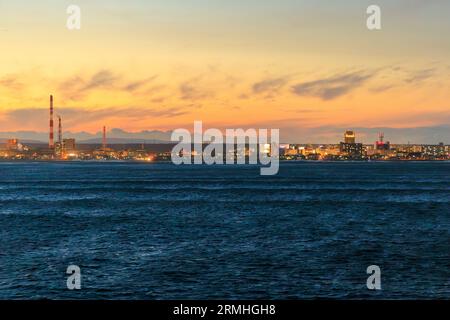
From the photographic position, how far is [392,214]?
6588cm

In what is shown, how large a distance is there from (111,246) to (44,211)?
32944 millimetres

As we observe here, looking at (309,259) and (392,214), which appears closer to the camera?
(309,259)

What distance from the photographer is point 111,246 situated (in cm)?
4053

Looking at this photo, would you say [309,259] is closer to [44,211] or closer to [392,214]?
[392,214]

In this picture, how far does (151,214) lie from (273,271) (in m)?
36.3
